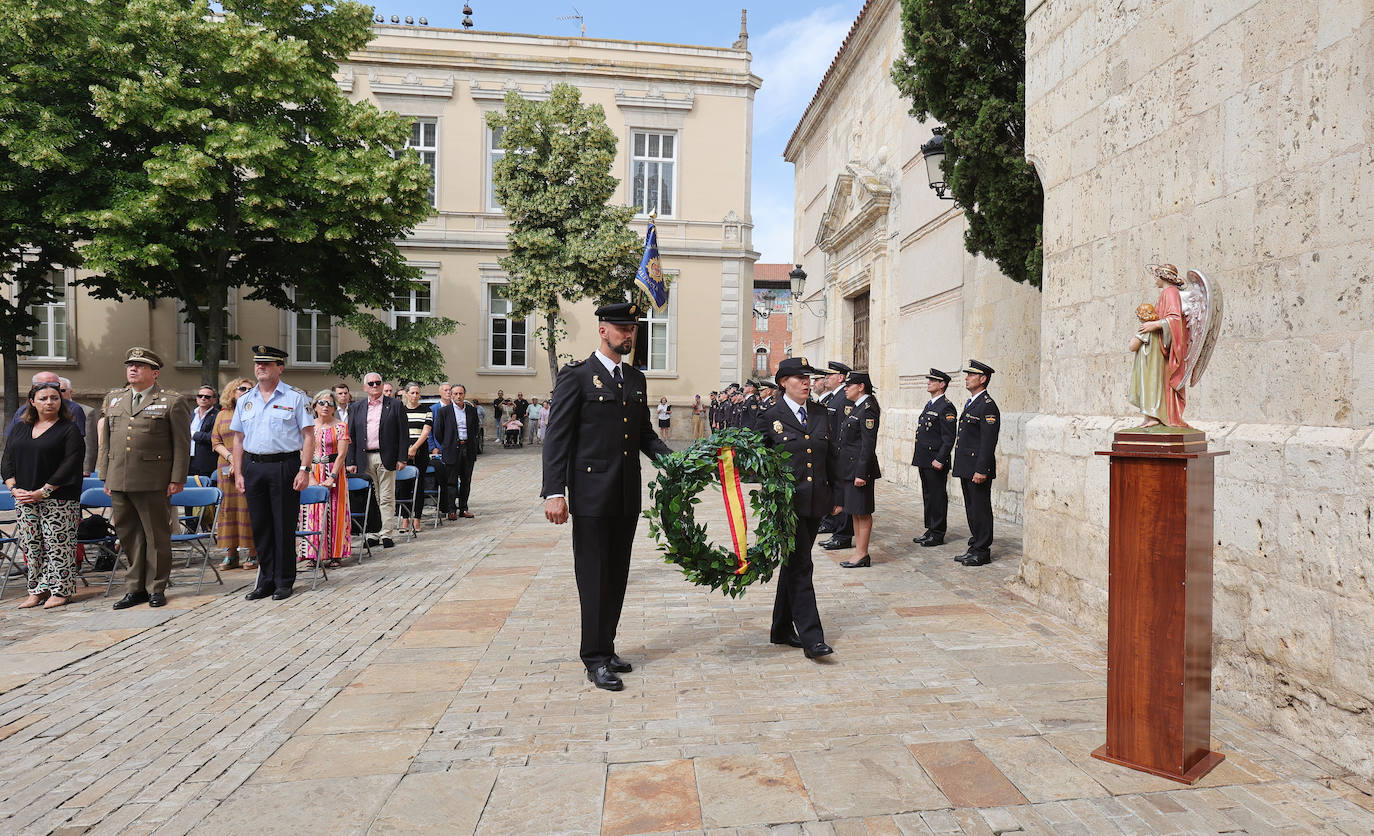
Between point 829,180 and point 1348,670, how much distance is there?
19.3m

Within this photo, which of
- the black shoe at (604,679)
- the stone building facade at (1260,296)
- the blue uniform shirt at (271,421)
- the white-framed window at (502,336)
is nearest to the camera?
the stone building facade at (1260,296)

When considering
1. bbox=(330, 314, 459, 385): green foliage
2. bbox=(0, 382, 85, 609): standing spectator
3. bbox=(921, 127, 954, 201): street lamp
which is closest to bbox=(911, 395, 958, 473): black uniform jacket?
bbox=(921, 127, 954, 201): street lamp

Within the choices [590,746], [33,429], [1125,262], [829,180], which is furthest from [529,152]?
[590,746]

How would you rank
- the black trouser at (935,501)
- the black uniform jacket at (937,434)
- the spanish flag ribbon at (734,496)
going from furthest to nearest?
the black trouser at (935,501) → the black uniform jacket at (937,434) → the spanish flag ribbon at (734,496)

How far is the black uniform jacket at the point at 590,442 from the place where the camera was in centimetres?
449

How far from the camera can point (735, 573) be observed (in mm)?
4801

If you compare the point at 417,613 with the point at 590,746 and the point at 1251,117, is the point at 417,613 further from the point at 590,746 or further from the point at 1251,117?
the point at 1251,117

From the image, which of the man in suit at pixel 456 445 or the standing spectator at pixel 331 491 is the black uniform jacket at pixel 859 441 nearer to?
the standing spectator at pixel 331 491

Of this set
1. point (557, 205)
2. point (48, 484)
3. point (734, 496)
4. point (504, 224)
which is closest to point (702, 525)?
point (734, 496)

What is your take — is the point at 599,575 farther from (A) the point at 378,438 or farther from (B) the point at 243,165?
(B) the point at 243,165

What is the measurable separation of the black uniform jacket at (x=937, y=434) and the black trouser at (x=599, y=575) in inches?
189

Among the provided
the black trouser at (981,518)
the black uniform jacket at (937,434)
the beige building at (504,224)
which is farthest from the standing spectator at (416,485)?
the beige building at (504,224)

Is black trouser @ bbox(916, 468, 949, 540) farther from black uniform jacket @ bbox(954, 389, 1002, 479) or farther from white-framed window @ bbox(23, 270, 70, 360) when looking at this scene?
white-framed window @ bbox(23, 270, 70, 360)

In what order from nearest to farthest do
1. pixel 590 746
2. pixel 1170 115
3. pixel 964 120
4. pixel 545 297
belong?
1. pixel 590 746
2. pixel 1170 115
3. pixel 964 120
4. pixel 545 297
